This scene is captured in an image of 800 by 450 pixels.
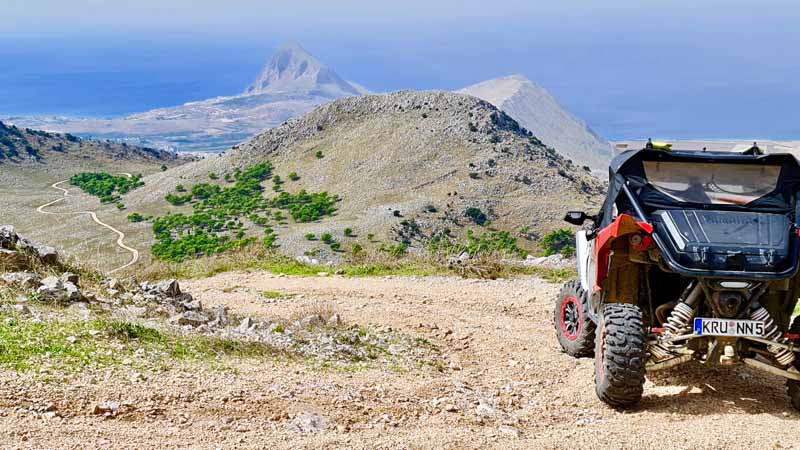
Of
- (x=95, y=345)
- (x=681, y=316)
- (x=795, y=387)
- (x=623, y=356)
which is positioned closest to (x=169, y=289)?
(x=95, y=345)

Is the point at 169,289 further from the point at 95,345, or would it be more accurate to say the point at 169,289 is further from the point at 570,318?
the point at 570,318

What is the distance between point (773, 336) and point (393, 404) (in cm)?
310

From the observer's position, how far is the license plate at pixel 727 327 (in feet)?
19.6

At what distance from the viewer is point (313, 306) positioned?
11.1 metres

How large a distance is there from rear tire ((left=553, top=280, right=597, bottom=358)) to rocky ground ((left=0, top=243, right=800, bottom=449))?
0.15 meters

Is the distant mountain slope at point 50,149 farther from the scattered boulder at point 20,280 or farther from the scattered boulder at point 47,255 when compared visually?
the scattered boulder at point 20,280

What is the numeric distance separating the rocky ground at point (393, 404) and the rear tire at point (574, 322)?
5.9 inches

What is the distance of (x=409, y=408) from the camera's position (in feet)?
20.9

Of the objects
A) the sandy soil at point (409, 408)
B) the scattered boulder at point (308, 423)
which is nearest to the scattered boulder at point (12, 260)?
the sandy soil at point (409, 408)

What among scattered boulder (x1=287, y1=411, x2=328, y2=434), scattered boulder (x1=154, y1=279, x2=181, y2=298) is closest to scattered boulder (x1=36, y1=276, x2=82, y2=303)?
scattered boulder (x1=154, y1=279, x2=181, y2=298)

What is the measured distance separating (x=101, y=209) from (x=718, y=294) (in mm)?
76367

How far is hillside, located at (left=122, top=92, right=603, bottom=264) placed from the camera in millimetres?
61106

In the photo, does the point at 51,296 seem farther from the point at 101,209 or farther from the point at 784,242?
the point at 101,209

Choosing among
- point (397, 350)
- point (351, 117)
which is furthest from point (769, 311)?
point (351, 117)
